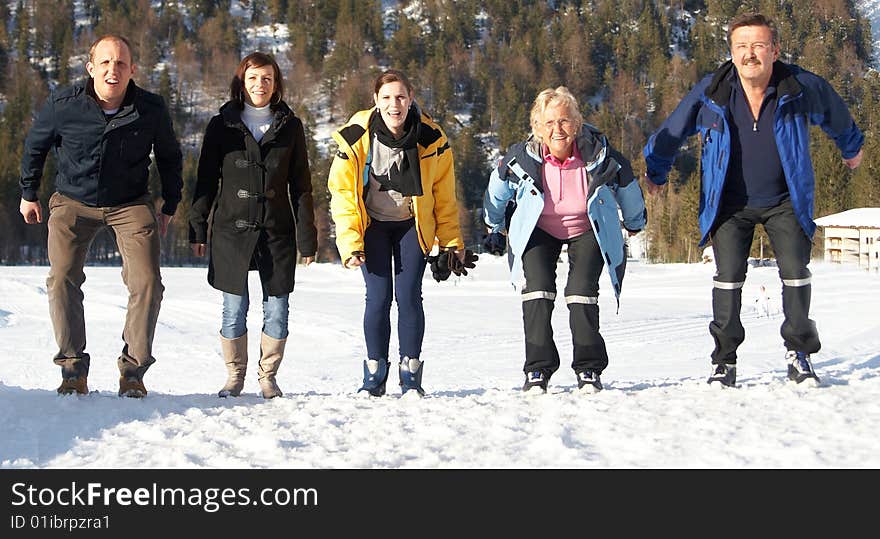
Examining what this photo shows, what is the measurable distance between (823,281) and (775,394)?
2742 centimetres

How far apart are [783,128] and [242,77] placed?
2975 mm

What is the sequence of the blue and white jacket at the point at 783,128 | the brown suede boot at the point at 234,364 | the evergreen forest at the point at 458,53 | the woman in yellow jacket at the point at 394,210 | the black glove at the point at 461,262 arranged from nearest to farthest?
the blue and white jacket at the point at 783,128 → the woman in yellow jacket at the point at 394,210 → the brown suede boot at the point at 234,364 → the black glove at the point at 461,262 → the evergreen forest at the point at 458,53

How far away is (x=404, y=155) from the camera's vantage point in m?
4.87

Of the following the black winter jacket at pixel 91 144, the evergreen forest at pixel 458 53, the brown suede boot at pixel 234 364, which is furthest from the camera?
the evergreen forest at pixel 458 53

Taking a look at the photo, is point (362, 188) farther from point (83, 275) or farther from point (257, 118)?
point (83, 275)

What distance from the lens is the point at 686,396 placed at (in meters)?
4.46

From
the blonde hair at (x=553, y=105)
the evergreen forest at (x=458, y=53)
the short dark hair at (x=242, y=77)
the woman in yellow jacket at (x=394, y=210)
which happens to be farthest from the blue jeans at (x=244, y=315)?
the evergreen forest at (x=458, y=53)

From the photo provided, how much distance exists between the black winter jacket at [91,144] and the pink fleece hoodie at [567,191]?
2165 millimetres

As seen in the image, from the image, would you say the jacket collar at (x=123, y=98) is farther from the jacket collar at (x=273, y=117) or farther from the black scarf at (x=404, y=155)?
the black scarf at (x=404, y=155)

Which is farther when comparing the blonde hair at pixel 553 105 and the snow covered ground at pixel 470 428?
the blonde hair at pixel 553 105

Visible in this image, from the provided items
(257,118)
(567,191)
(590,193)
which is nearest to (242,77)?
(257,118)

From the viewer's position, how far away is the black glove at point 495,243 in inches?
197
